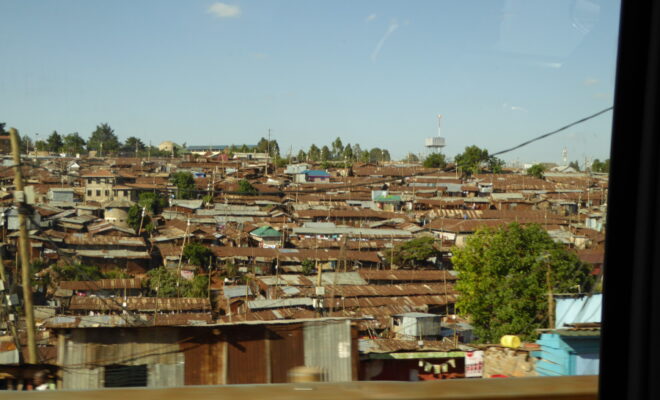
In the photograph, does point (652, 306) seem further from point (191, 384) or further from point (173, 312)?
point (173, 312)

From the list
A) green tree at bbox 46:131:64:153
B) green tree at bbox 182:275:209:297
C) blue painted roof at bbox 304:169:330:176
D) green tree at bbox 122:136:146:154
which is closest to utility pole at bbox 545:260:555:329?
blue painted roof at bbox 304:169:330:176

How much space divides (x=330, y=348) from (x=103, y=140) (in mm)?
891

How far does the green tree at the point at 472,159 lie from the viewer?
2000mm

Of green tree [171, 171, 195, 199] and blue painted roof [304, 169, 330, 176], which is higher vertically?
blue painted roof [304, 169, 330, 176]

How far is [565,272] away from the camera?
1872 millimetres

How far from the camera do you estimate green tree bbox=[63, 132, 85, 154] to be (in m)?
1.78

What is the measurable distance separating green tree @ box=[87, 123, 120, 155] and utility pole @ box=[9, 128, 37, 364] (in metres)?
0.24

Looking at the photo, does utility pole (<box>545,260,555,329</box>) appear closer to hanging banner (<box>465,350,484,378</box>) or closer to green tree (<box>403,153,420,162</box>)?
hanging banner (<box>465,350,484,378</box>)

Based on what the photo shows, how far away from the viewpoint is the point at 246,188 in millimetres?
2201

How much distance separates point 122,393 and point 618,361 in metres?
1.06

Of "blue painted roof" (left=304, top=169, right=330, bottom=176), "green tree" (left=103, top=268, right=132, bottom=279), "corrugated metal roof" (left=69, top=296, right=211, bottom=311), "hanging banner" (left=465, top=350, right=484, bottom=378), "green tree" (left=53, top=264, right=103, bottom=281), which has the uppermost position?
"blue painted roof" (left=304, top=169, right=330, bottom=176)

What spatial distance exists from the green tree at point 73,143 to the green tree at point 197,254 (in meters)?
0.46

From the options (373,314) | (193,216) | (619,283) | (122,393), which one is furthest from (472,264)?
(122,393)

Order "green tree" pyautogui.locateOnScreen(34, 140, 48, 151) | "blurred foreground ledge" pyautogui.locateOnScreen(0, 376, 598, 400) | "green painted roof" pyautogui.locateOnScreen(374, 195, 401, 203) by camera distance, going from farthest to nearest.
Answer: "green painted roof" pyautogui.locateOnScreen(374, 195, 401, 203), "green tree" pyautogui.locateOnScreen(34, 140, 48, 151), "blurred foreground ledge" pyautogui.locateOnScreen(0, 376, 598, 400)
